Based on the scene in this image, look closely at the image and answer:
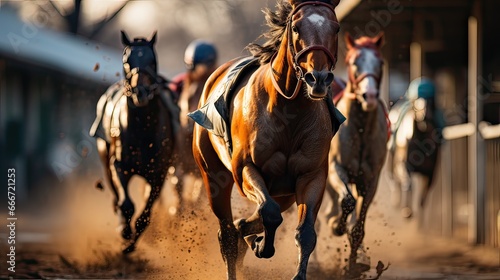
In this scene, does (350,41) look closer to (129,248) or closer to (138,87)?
(138,87)

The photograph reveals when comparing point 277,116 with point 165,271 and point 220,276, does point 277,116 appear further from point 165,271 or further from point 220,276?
point 165,271

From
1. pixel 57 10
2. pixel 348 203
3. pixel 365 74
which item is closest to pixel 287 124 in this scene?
pixel 348 203

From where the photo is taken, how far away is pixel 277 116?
7.27m

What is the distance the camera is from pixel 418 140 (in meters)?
16.8

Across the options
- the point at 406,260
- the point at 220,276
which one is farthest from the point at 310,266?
the point at 406,260

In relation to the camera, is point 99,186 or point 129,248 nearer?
point 129,248

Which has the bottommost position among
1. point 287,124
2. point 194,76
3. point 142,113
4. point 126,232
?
point 126,232

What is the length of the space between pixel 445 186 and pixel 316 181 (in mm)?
10986

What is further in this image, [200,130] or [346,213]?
[346,213]

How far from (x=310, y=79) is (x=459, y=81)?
15728mm

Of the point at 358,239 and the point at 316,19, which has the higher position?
the point at 316,19

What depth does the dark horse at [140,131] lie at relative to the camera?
35.3ft

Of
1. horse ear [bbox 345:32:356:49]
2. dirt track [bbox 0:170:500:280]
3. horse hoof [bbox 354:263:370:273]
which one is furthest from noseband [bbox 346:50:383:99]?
horse hoof [bbox 354:263:370:273]

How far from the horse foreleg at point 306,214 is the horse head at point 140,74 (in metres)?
3.75
